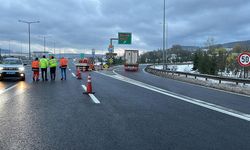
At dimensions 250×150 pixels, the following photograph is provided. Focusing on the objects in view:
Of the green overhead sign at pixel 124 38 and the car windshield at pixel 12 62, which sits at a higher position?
the green overhead sign at pixel 124 38

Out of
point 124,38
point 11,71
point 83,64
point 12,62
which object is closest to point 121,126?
point 11,71

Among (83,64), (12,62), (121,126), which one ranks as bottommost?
(121,126)

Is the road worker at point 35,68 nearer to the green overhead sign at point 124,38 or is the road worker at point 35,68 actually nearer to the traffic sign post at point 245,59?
the traffic sign post at point 245,59

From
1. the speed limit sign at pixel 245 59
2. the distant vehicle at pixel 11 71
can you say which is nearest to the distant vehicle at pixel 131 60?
the distant vehicle at pixel 11 71

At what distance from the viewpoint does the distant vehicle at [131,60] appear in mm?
51594

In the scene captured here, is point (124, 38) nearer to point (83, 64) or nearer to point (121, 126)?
point (83, 64)

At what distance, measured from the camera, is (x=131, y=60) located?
52344mm

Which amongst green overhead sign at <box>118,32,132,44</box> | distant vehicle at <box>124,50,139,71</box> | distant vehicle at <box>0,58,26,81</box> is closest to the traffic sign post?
distant vehicle at <box>0,58,26,81</box>

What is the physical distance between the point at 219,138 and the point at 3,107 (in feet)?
21.4

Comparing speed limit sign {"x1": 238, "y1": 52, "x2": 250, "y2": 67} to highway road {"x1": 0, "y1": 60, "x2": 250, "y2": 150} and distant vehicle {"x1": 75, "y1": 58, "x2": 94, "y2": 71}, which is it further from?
distant vehicle {"x1": 75, "y1": 58, "x2": 94, "y2": 71}

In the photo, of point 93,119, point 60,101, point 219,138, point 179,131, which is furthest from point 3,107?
point 219,138

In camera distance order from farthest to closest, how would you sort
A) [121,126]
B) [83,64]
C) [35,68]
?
[83,64]
[35,68]
[121,126]

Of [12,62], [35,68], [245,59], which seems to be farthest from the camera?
[12,62]

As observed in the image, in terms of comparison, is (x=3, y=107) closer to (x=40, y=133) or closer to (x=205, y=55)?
(x=40, y=133)
